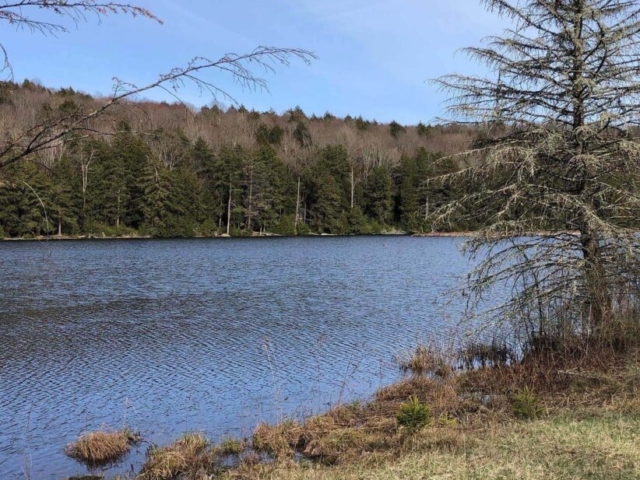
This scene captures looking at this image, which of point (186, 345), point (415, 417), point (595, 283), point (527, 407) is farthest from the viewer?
point (186, 345)

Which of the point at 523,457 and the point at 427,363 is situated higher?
the point at 523,457

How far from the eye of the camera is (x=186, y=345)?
16188 millimetres

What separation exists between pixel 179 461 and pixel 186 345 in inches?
334

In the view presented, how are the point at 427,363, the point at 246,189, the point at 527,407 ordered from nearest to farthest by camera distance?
the point at 527,407 → the point at 427,363 → the point at 246,189

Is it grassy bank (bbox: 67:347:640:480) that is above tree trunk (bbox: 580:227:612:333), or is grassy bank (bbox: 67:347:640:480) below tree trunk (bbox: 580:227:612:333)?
below

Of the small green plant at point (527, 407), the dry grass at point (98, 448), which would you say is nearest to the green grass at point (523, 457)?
the small green plant at point (527, 407)

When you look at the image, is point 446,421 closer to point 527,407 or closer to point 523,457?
point 527,407

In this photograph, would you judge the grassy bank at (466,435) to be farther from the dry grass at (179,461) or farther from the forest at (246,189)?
the forest at (246,189)

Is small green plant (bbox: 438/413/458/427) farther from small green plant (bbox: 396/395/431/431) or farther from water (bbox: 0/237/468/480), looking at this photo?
water (bbox: 0/237/468/480)

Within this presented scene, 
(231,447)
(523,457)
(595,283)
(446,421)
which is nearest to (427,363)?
(595,283)

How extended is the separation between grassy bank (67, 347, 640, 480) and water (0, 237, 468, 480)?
110 centimetres

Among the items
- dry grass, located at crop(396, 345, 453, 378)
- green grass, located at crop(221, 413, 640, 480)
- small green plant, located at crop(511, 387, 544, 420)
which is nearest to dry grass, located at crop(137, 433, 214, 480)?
green grass, located at crop(221, 413, 640, 480)

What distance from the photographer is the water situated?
10.2m

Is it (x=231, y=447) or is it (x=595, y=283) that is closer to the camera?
(x=231, y=447)
